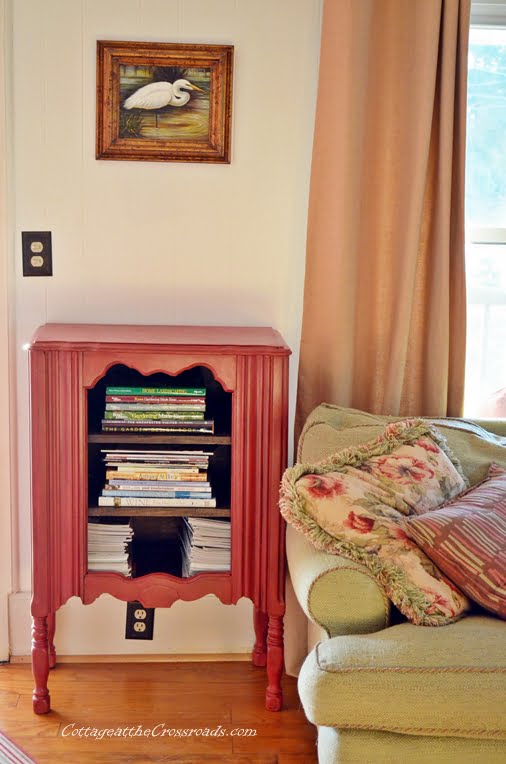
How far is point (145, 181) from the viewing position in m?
2.53

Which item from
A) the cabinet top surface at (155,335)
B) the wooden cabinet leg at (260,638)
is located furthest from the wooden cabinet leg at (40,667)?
the cabinet top surface at (155,335)

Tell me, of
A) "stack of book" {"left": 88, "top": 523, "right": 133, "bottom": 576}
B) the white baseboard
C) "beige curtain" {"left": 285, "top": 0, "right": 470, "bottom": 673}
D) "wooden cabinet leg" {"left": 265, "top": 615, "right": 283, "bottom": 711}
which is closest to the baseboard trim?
the white baseboard

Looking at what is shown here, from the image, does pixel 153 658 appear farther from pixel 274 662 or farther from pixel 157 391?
pixel 157 391

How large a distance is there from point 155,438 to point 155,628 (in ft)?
2.48

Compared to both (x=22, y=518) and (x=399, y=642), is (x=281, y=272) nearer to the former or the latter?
(x=22, y=518)

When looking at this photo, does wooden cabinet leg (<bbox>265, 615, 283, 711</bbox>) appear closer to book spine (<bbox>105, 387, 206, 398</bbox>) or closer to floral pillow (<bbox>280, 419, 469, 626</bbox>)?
floral pillow (<bbox>280, 419, 469, 626</bbox>)

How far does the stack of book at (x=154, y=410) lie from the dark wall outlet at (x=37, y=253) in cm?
54

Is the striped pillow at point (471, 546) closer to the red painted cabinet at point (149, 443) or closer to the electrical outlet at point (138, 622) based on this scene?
the red painted cabinet at point (149, 443)

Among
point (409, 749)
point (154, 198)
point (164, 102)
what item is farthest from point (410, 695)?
point (164, 102)

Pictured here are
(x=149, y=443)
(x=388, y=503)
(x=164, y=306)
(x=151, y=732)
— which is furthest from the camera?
(x=164, y=306)

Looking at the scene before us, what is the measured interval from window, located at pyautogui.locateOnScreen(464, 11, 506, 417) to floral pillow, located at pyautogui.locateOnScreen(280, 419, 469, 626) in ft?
2.14

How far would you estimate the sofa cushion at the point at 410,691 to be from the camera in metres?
1.59

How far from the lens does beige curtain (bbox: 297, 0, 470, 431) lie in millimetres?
2443

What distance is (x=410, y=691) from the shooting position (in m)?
1.60
